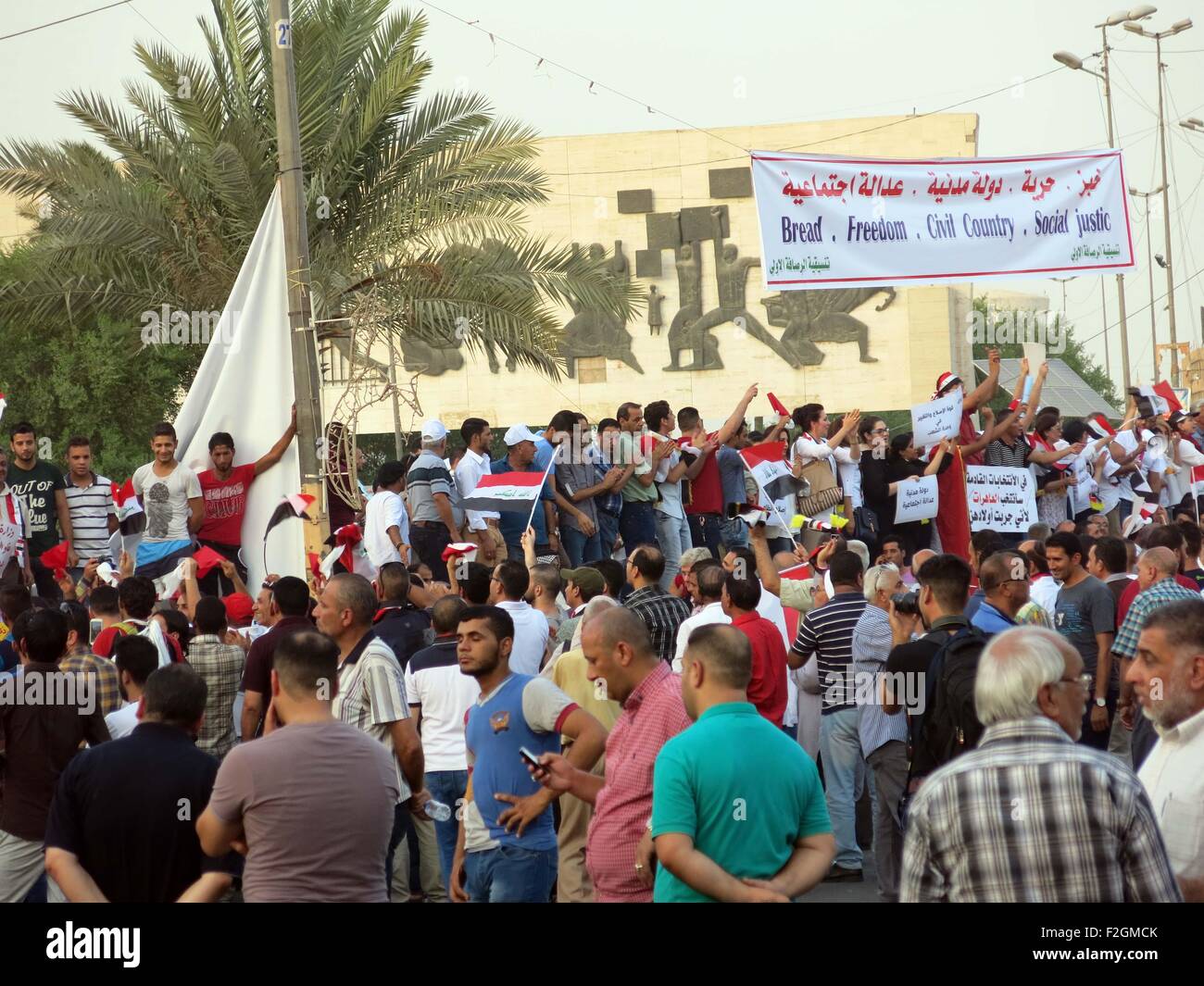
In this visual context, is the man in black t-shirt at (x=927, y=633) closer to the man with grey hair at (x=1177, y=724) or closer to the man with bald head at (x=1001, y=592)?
the man with bald head at (x=1001, y=592)

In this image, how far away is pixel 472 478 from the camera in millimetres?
13320

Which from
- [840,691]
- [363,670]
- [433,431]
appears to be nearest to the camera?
[363,670]

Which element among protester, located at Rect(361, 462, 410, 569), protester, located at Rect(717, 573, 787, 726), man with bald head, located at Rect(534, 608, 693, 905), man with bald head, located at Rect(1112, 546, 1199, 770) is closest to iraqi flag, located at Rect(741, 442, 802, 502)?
protester, located at Rect(361, 462, 410, 569)

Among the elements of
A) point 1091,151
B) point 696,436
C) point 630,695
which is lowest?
point 630,695

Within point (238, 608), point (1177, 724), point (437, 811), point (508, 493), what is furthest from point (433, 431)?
point (1177, 724)

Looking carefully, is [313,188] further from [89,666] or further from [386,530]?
[89,666]

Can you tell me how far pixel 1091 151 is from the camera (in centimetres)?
1327

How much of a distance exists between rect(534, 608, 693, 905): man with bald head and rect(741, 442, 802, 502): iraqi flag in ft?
28.1

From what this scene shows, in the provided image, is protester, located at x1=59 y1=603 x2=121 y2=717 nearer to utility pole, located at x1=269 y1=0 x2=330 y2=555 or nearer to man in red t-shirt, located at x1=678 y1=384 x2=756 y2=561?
utility pole, located at x1=269 y1=0 x2=330 y2=555

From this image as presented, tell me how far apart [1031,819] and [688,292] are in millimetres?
51753

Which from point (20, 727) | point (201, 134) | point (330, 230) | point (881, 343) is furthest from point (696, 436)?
point (881, 343)

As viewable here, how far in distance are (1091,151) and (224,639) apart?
28.3 feet

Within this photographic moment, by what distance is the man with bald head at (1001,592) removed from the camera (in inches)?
308
